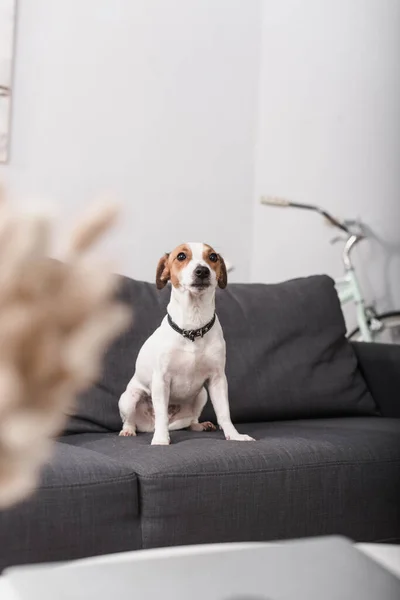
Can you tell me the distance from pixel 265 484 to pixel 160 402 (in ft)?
1.57

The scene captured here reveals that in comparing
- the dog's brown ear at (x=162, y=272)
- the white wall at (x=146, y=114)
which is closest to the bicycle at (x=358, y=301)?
the white wall at (x=146, y=114)

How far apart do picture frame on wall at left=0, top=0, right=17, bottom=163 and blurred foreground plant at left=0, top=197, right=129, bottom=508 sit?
3446 millimetres

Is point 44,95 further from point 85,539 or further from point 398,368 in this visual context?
point 85,539

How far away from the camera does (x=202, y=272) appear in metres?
2.28

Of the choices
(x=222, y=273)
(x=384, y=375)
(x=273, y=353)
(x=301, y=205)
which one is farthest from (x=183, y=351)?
(x=301, y=205)

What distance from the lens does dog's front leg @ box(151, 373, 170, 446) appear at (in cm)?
215

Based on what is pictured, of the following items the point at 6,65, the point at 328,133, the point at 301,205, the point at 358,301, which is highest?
the point at 6,65

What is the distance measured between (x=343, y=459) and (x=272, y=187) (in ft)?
8.24

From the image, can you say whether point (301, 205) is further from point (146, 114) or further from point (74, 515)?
point (74, 515)

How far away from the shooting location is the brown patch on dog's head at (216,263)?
2.34 meters

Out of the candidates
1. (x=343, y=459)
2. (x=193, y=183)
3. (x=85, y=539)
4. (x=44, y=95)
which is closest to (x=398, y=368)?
(x=343, y=459)

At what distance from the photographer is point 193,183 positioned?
4.16 metres

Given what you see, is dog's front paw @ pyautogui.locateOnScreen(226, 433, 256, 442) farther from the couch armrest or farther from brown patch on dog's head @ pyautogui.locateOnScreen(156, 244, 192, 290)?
the couch armrest

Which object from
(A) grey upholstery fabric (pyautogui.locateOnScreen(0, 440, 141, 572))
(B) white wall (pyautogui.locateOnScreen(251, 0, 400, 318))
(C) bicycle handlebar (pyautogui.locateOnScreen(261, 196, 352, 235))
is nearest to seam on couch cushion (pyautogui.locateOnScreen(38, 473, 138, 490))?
(A) grey upholstery fabric (pyautogui.locateOnScreen(0, 440, 141, 572))
